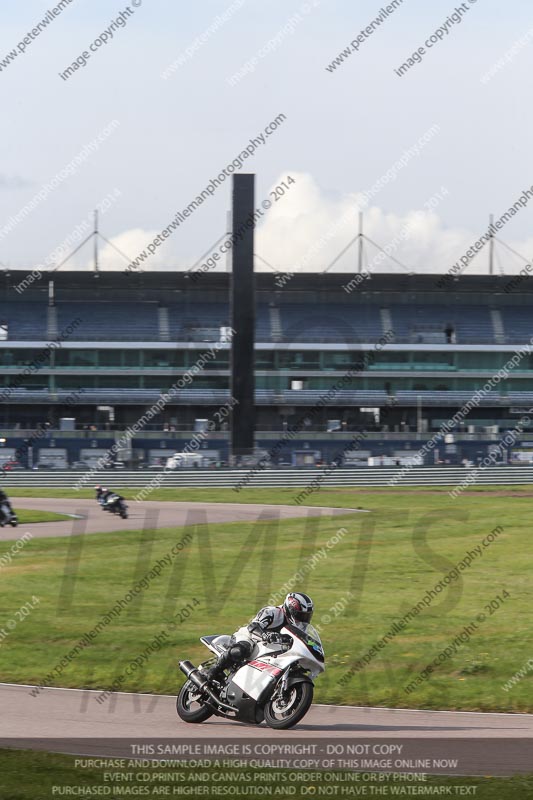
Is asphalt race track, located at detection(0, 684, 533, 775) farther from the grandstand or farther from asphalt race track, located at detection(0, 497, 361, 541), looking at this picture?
the grandstand

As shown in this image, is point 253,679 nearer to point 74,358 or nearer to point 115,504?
point 115,504

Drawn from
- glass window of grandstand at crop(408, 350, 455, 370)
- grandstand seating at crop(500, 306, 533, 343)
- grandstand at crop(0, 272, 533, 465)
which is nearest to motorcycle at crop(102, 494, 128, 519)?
grandstand at crop(0, 272, 533, 465)

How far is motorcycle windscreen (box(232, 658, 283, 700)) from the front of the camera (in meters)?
9.95

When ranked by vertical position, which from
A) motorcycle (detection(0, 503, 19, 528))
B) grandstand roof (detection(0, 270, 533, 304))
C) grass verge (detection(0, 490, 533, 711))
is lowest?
grass verge (detection(0, 490, 533, 711))

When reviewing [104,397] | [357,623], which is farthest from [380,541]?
[104,397]

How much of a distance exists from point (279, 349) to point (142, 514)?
35.2m

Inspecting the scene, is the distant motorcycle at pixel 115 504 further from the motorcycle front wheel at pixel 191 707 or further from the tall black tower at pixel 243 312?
the motorcycle front wheel at pixel 191 707

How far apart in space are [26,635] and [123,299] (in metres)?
54.9

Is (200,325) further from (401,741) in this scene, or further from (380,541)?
(401,741)

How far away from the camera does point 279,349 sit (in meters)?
67.1

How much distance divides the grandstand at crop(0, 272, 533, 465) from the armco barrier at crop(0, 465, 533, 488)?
17674mm

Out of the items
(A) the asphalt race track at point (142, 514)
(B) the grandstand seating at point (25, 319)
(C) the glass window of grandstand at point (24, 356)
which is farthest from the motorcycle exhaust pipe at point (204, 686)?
(B) the grandstand seating at point (25, 319)

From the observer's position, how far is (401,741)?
32.1ft

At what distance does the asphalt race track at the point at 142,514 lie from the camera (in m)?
28.5
